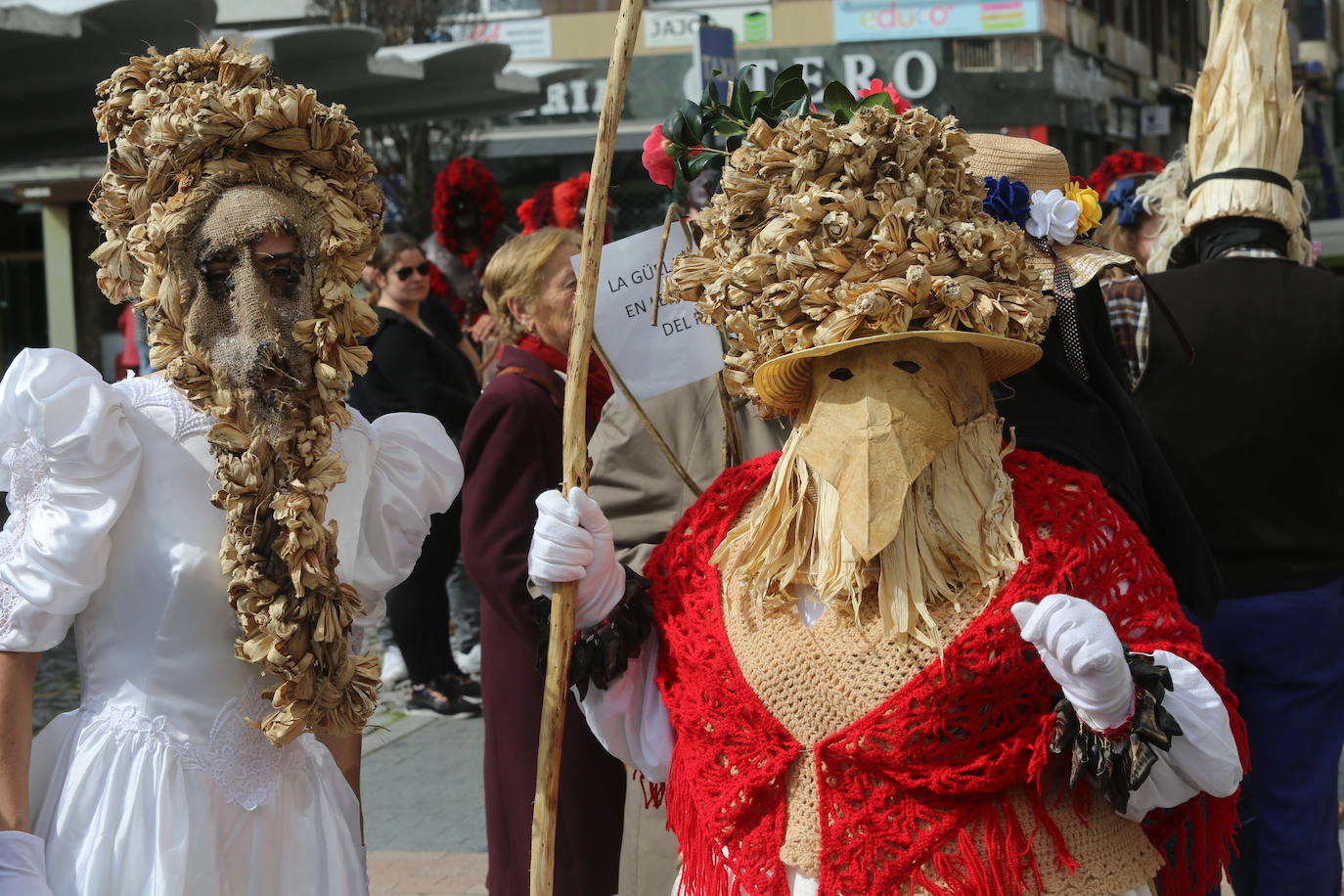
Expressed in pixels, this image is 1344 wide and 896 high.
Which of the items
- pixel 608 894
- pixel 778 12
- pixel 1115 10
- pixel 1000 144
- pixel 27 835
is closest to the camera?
pixel 27 835

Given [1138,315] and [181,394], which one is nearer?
[181,394]

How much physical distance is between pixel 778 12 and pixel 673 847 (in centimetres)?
1542

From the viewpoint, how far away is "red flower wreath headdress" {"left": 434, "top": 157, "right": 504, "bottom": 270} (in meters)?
8.34

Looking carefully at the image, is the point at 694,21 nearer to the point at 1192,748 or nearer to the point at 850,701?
the point at 850,701

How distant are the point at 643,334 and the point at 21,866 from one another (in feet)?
5.26

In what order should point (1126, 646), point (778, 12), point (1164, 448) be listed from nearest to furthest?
point (1126, 646)
point (1164, 448)
point (778, 12)

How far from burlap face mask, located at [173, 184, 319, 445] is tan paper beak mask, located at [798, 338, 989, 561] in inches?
31.3

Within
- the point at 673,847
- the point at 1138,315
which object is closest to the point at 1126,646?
the point at 673,847

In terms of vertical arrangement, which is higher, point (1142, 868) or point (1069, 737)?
point (1069, 737)

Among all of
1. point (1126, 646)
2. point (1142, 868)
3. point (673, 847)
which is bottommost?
point (673, 847)

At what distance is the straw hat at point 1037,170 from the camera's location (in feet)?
8.99

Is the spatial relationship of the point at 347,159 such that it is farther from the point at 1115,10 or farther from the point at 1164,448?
the point at 1115,10

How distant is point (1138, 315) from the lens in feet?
12.8

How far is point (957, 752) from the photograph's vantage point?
7.43 feet
